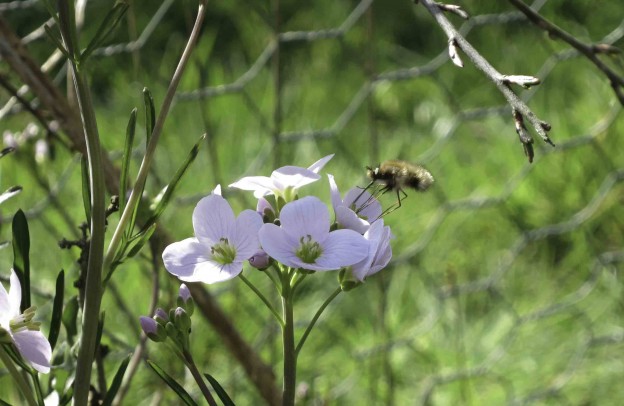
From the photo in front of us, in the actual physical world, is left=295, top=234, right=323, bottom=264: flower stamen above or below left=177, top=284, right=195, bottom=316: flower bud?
above

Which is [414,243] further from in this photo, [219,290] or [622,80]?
[622,80]

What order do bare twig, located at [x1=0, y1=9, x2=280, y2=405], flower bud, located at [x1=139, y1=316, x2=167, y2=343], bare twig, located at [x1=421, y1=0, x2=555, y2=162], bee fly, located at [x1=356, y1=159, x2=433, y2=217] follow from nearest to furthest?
bare twig, located at [x1=421, y1=0, x2=555, y2=162] → flower bud, located at [x1=139, y1=316, x2=167, y2=343] → bee fly, located at [x1=356, y1=159, x2=433, y2=217] → bare twig, located at [x1=0, y1=9, x2=280, y2=405]

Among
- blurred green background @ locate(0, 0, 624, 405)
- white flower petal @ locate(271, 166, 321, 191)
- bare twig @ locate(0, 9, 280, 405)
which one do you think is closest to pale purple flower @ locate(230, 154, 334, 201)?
white flower petal @ locate(271, 166, 321, 191)

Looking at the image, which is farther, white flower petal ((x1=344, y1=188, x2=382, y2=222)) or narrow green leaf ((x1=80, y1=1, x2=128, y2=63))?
Result: white flower petal ((x1=344, y1=188, x2=382, y2=222))

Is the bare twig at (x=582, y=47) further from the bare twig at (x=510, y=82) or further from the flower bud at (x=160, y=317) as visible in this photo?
the flower bud at (x=160, y=317)

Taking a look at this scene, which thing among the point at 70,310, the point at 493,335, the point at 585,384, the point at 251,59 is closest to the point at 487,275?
the point at 493,335

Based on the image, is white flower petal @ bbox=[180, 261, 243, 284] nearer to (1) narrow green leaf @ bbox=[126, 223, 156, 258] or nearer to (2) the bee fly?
(1) narrow green leaf @ bbox=[126, 223, 156, 258]
